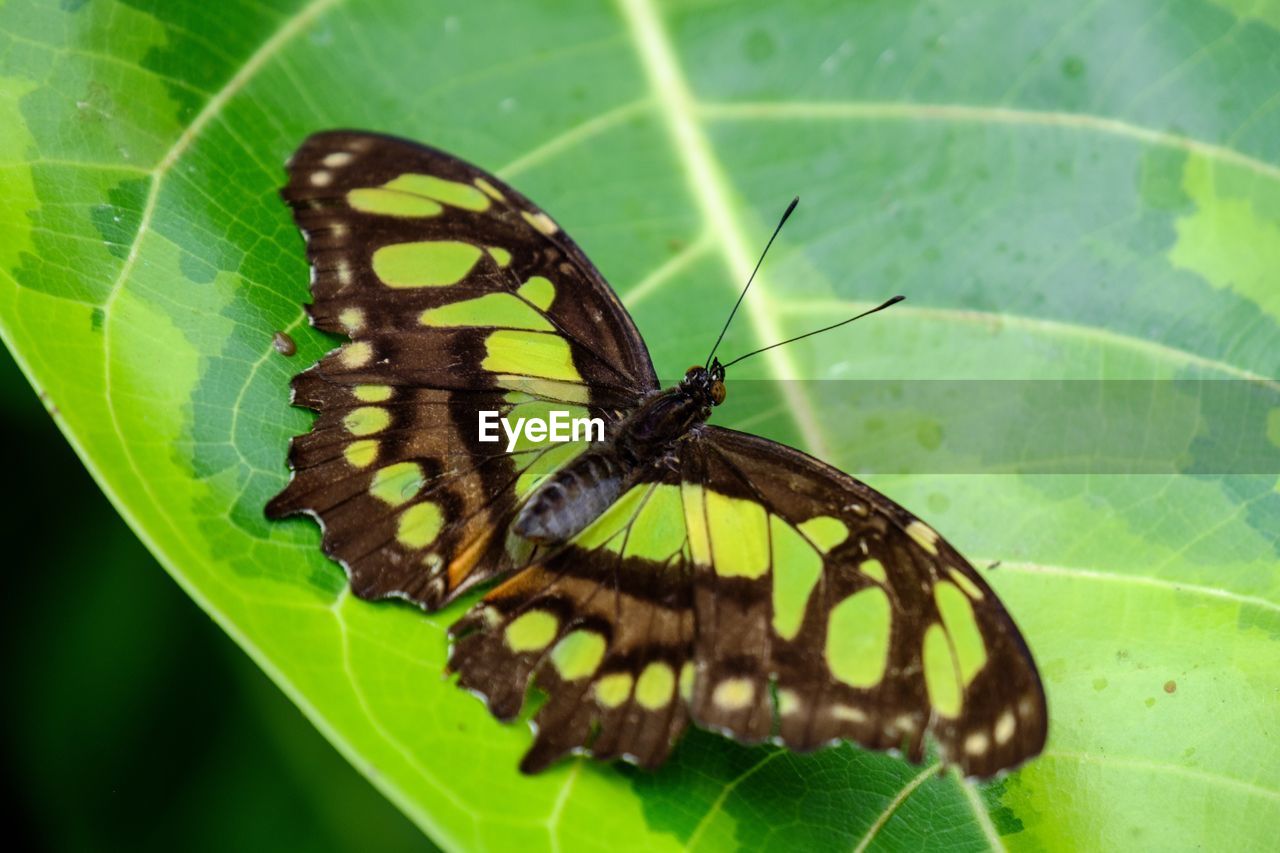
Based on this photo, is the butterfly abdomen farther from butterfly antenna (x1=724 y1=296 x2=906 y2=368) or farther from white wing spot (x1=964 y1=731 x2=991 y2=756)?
white wing spot (x1=964 y1=731 x2=991 y2=756)

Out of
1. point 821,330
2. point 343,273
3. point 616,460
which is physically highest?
point 821,330

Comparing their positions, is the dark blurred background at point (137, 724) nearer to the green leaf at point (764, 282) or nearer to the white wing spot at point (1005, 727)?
the green leaf at point (764, 282)

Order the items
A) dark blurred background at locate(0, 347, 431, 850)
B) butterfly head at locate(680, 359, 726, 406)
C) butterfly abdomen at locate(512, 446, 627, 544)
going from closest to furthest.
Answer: butterfly abdomen at locate(512, 446, 627, 544)
butterfly head at locate(680, 359, 726, 406)
dark blurred background at locate(0, 347, 431, 850)

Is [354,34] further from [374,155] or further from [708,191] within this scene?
[708,191]

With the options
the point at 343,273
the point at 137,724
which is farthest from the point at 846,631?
the point at 137,724

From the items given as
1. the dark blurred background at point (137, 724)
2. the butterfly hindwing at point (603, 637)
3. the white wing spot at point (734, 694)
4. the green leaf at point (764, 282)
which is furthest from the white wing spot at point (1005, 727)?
the dark blurred background at point (137, 724)

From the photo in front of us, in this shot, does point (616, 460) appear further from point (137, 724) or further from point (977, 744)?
point (137, 724)

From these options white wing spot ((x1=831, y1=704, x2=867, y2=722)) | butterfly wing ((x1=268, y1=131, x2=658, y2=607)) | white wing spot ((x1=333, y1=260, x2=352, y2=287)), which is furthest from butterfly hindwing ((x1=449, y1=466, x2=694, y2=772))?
white wing spot ((x1=333, y1=260, x2=352, y2=287))

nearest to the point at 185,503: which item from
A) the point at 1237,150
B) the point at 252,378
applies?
the point at 252,378
